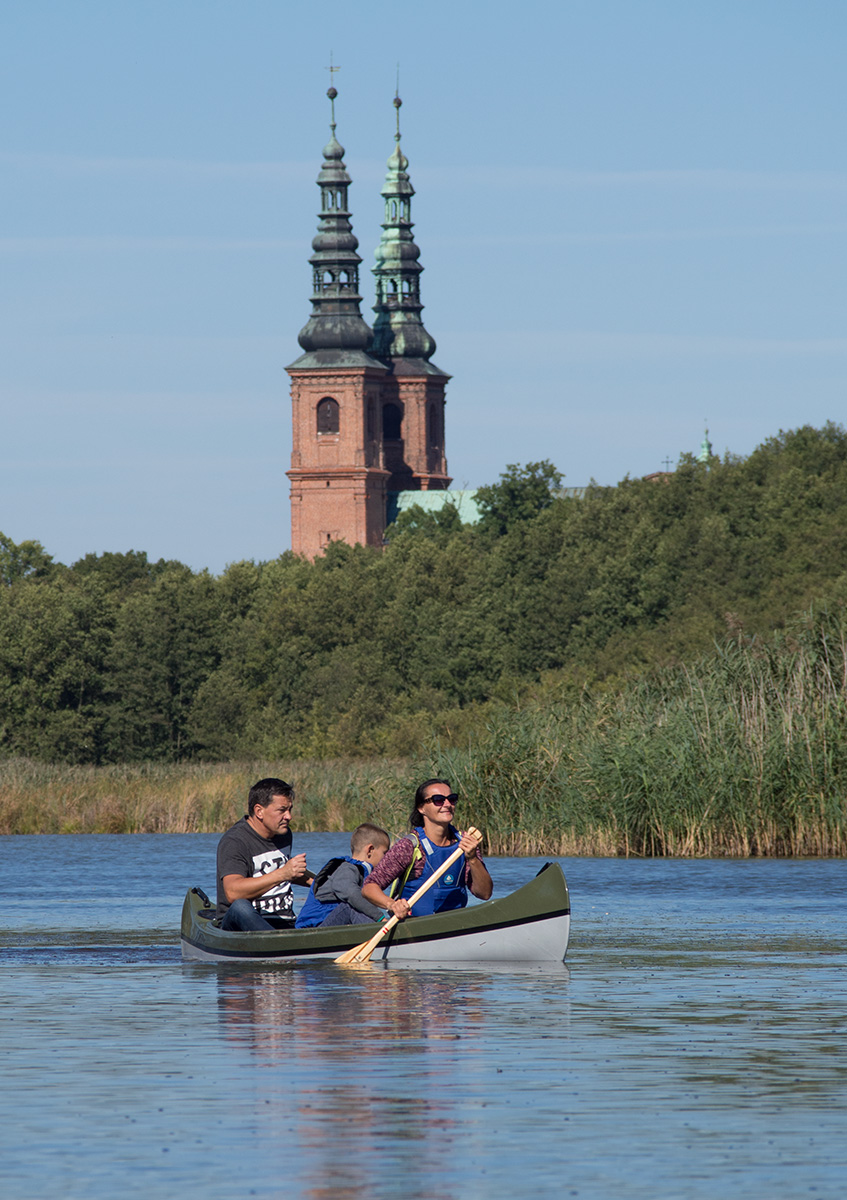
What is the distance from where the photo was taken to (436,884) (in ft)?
46.8

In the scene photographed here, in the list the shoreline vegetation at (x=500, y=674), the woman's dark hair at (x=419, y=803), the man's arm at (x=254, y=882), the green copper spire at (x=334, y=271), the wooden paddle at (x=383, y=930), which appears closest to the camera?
the woman's dark hair at (x=419, y=803)

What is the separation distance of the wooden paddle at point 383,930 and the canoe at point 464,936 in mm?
76

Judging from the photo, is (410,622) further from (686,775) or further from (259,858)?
(259,858)

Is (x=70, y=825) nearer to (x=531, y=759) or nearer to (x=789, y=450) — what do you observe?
(x=531, y=759)

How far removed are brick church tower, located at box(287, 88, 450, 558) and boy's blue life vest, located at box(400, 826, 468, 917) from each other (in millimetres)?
→ 121408

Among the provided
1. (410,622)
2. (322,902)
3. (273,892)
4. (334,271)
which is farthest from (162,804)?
(334,271)

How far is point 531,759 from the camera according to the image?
26.6 m

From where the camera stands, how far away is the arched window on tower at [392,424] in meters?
149

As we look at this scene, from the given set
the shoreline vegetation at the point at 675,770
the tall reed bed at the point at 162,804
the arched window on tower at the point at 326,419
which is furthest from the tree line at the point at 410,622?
the arched window on tower at the point at 326,419

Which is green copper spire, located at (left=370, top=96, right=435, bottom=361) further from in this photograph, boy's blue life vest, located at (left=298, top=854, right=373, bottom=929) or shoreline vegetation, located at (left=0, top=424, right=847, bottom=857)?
boy's blue life vest, located at (left=298, top=854, right=373, bottom=929)

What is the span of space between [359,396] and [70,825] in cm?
10736

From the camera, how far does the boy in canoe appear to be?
579 inches

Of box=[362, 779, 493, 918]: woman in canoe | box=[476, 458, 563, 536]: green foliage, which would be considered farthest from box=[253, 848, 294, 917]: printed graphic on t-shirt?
box=[476, 458, 563, 536]: green foliage

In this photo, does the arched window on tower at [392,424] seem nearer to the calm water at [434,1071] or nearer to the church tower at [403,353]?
the church tower at [403,353]
